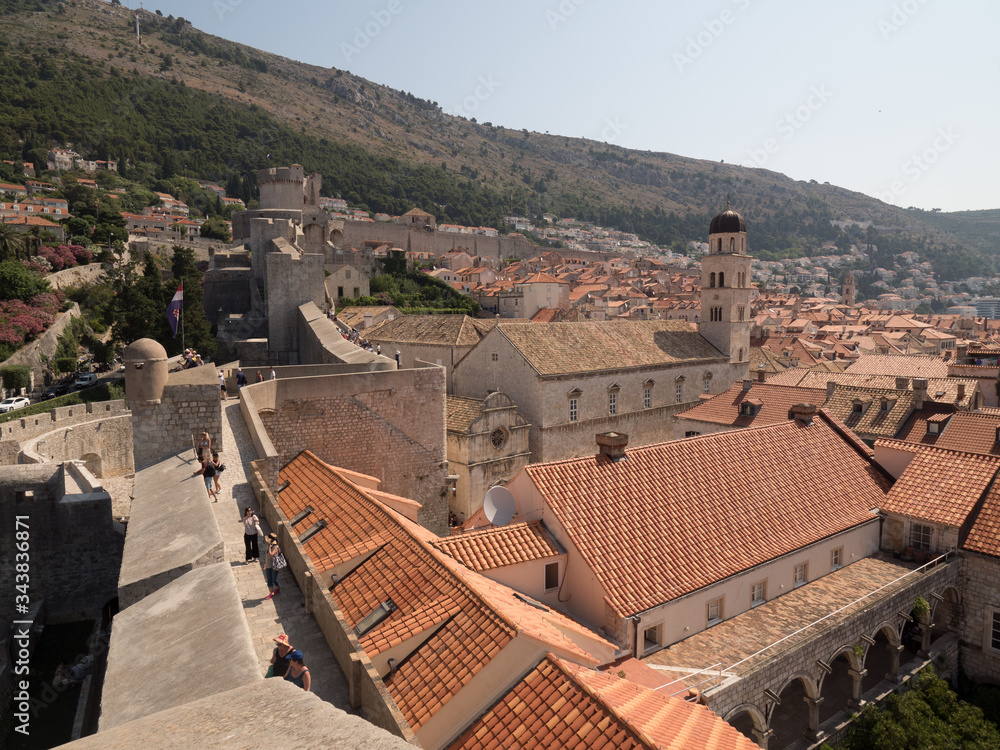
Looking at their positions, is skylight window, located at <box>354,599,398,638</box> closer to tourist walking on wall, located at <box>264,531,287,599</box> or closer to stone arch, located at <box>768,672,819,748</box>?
tourist walking on wall, located at <box>264,531,287,599</box>

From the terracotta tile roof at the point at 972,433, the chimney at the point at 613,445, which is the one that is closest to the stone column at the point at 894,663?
the chimney at the point at 613,445

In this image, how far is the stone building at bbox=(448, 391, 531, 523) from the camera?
2273 centimetres

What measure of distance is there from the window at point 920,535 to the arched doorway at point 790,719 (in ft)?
16.4

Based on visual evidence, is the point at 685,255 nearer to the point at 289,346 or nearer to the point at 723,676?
the point at 289,346

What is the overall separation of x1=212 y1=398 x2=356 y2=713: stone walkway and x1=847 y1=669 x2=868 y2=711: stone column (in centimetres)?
1106

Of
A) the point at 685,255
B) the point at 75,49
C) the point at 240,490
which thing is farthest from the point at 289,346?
the point at 685,255

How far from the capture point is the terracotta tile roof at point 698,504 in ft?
39.3

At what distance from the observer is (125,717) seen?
5.41 m

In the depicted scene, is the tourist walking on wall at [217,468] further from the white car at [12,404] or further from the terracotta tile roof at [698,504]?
the white car at [12,404]

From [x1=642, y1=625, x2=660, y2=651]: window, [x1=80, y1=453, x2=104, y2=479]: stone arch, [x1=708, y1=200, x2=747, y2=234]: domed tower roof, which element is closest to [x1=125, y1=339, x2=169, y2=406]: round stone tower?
[x1=642, y1=625, x2=660, y2=651]: window

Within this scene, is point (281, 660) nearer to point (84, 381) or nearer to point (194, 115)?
point (84, 381)

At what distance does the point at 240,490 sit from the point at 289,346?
15259mm

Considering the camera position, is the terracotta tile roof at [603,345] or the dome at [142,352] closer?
the dome at [142,352]

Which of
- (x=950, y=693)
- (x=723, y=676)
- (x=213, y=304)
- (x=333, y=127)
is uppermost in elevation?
(x=333, y=127)
